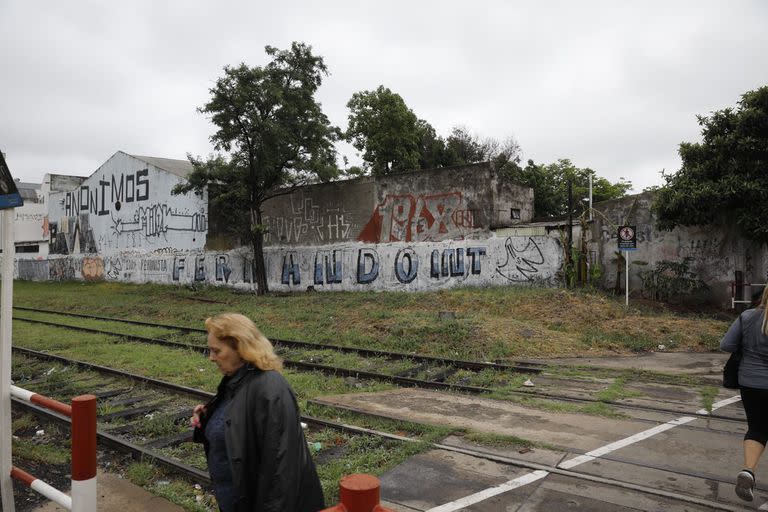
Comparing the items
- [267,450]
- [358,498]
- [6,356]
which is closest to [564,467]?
[267,450]

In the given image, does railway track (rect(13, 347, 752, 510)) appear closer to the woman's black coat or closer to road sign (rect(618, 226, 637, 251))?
the woman's black coat

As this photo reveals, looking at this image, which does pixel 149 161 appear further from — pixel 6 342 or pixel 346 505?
pixel 346 505

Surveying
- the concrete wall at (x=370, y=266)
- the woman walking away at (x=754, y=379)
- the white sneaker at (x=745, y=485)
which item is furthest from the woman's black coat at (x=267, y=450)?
the concrete wall at (x=370, y=266)

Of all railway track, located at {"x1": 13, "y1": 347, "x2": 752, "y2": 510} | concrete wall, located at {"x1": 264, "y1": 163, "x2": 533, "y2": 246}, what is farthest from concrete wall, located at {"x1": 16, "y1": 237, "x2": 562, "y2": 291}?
railway track, located at {"x1": 13, "y1": 347, "x2": 752, "y2": 510}

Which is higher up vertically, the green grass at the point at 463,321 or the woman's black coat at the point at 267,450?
the woman's black coat at the point at 267,450

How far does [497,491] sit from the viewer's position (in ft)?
14.8

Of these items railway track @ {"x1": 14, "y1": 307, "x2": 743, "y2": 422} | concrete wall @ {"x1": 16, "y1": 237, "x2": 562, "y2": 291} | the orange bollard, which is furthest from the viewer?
concrete wall @ {"x1": 16, "y1": 237, "x2": 562, "y2": 291}

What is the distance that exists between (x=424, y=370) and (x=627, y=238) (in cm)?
886

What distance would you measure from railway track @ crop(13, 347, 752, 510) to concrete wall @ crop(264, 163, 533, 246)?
42.9 feet

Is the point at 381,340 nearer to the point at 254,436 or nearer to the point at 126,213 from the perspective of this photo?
the point at 254,436

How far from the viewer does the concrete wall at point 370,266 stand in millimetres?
17781

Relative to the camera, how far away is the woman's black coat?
99.5 inches

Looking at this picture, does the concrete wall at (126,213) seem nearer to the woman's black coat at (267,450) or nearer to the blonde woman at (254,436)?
the blonde woman at (254,436)

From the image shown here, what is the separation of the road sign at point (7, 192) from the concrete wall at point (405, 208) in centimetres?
1643
